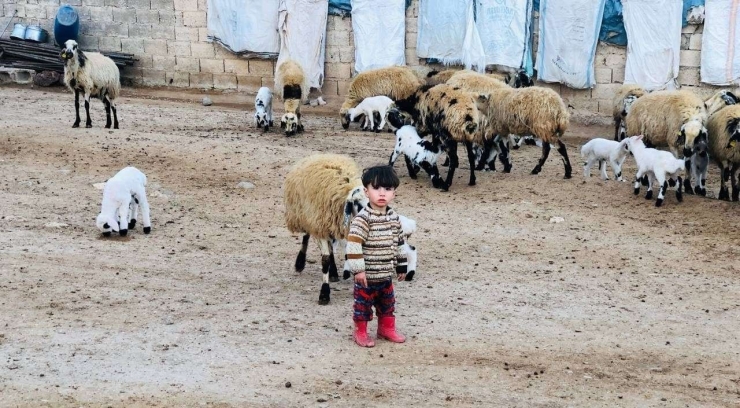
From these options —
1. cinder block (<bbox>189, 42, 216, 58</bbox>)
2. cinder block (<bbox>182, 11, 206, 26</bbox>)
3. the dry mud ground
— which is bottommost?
the dry mud ground

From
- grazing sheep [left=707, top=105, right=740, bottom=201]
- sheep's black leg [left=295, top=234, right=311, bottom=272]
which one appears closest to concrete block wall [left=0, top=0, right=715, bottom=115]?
grazing sheep [left=707, top=105, right=740, bottom=201]

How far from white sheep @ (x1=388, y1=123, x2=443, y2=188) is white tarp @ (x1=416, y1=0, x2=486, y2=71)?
17.8ft

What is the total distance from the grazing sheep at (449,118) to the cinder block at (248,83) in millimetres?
7380

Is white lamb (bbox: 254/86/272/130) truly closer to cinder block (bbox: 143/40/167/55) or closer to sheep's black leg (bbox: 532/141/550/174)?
sheep's black leg (bbox: 532/141/550/174)

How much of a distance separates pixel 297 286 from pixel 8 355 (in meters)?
2.29

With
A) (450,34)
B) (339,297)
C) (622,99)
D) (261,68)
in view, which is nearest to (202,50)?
(261,68)

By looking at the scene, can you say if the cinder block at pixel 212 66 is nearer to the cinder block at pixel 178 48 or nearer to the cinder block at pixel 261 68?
the cinder block at pixel 178 48

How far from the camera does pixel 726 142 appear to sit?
32.9 ft

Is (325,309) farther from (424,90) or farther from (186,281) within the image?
(424,90)

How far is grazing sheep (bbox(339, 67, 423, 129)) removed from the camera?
15.2 metres

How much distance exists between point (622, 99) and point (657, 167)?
14.4ft

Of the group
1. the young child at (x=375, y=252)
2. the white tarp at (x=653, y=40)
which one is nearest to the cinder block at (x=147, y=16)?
the white tarp at (x=653, y=40)

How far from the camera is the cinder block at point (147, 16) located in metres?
18.3

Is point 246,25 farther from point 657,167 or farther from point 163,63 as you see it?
point 657,167
